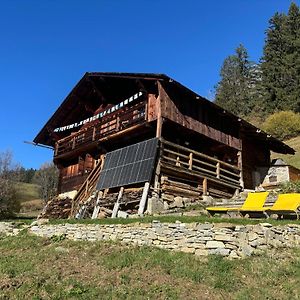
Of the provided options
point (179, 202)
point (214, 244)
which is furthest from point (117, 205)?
point (214, 244)

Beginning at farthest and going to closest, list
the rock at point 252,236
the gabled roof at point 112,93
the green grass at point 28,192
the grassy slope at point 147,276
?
1. the green grass at point 28,192
2. the gabled roof at point 112,93
3. the rock at point 252,236
4. the grassy slope at point 147,276

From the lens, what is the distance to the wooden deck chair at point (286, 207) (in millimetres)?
11688

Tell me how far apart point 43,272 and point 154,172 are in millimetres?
7910

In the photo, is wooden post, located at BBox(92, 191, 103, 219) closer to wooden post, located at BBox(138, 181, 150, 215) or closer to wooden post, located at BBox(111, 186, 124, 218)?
wooden post, located at BBox(111, 186, 124, 218)

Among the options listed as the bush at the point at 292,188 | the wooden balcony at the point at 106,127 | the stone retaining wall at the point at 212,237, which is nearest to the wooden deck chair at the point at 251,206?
the stone retaining wall at the point at 212,237

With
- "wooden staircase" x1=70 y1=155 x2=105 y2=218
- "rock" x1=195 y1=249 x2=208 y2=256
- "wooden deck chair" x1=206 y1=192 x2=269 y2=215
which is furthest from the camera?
"wooden staircase" x1=70 y1=155 x2=105 y2=218

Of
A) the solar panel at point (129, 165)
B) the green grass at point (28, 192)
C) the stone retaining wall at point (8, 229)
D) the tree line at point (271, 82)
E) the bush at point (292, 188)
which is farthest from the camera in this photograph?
the green grass at point (28, 192)

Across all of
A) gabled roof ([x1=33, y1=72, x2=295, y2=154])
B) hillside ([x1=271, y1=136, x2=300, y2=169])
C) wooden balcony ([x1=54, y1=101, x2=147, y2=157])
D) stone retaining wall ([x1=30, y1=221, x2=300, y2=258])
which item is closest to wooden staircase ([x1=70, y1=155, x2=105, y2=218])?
wooden balcony ([x1=54, y1=101, x2=147, y2=157])

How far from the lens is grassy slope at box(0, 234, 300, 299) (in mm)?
8273

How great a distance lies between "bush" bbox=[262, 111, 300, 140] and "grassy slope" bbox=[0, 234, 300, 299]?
3660 centimetres

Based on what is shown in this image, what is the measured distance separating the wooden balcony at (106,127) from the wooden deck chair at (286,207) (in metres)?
8.42

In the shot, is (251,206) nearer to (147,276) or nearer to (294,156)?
(147,276)

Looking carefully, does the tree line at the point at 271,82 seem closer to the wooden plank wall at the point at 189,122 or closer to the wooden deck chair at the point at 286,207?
the wooden plank wall at the point at 189,122

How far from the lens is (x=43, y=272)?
1017cm
